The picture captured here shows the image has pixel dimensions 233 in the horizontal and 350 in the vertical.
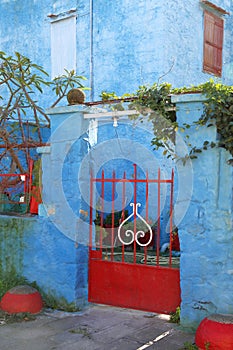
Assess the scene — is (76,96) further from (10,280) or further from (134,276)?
(10,280)

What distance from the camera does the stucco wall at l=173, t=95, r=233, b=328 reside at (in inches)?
Answer: 181

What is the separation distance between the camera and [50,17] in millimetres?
10633

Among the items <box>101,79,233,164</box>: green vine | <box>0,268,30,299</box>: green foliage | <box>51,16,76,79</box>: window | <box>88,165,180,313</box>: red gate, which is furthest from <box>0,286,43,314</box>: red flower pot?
<box>51,16,76,79</box>: window

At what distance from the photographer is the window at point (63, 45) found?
10.2 meters

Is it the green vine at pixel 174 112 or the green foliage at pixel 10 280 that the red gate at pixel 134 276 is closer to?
the green vine at pixel 174 112

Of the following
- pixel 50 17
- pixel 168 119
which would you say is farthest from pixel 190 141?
pixel 50 17

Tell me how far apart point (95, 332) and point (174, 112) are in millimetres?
2706

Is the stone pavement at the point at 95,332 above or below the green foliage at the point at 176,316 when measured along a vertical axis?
below

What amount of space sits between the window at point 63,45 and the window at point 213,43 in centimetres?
305

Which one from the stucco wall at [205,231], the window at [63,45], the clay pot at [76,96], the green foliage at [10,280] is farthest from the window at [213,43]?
the green foliage at [10,280]

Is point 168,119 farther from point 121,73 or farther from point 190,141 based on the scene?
point 121,73

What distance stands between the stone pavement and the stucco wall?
39 cm

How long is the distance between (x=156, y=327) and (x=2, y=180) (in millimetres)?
3737

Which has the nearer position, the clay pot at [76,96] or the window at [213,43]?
the clay pot at [76,96]
